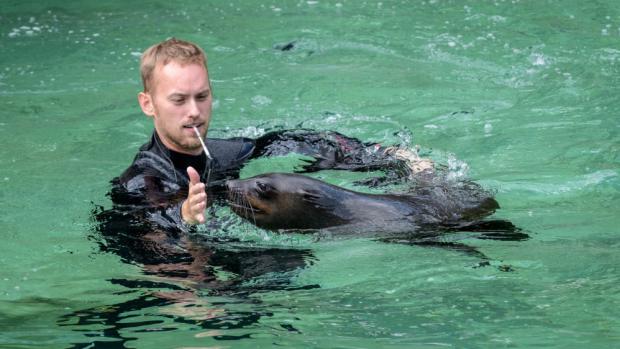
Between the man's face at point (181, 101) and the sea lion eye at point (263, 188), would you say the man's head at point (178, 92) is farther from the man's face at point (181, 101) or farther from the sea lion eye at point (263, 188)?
the sea lion eye at point (263, 188)

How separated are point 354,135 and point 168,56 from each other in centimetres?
232

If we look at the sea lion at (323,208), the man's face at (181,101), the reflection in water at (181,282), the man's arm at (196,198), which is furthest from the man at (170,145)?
the man's arm at (196,198)

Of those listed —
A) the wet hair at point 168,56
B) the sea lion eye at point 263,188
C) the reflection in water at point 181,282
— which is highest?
the wet hair at point 168,56

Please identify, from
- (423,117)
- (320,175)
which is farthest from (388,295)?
(423,117)

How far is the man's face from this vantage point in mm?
5184

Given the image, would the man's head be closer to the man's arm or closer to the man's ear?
the man's ear

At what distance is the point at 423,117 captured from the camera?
7797 mm

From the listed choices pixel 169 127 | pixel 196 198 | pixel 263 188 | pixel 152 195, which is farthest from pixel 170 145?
pixel 196 198

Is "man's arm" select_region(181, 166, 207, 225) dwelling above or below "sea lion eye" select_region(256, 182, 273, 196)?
above

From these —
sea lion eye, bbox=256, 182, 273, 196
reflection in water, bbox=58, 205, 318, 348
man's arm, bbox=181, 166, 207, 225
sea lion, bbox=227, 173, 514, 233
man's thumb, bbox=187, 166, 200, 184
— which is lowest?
Result: reflection in water, bbox=58, 205, 318, 348

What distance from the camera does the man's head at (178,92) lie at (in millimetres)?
5188

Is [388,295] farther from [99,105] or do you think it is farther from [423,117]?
[99,105]

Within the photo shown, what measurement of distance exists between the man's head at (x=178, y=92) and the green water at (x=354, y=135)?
62 centimetres

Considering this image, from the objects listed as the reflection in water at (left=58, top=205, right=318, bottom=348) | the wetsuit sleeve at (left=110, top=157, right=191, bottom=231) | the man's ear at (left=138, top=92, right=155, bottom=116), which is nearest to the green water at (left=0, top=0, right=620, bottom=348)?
the reflection in water at (left=58, top=205, right=318, bottom=348)
